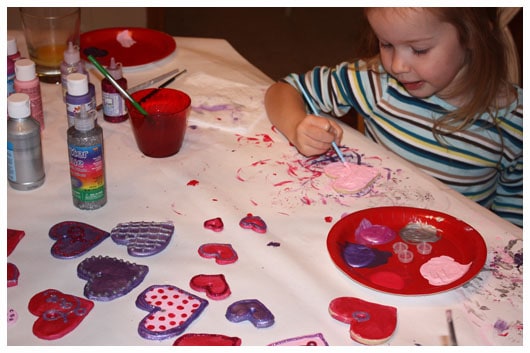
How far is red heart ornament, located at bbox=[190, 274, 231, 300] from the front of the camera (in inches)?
39.3

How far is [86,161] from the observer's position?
114 cm

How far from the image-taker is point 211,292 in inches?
39.4

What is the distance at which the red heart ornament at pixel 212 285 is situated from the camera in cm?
100

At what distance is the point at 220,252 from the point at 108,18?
7.65 ft

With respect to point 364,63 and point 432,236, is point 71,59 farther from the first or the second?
point 432,236

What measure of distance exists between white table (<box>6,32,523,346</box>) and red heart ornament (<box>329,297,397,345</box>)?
1cm

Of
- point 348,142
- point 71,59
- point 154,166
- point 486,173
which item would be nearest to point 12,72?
point 71,59

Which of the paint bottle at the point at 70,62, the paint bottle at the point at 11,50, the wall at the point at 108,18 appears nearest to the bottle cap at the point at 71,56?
the paint bottle at the point at 70,62

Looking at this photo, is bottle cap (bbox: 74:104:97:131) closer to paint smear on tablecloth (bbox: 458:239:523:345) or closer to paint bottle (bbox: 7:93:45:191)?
paint bottle (bbox: 7:93:45:191)

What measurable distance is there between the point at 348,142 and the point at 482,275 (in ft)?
1.48

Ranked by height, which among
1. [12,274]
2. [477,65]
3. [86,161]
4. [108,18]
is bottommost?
[108,18]

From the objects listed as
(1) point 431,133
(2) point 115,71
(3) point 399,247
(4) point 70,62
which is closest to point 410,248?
(3) point 399,247

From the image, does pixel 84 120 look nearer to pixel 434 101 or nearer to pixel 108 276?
pixel 108 276

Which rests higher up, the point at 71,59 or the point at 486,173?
the point at 71,59
